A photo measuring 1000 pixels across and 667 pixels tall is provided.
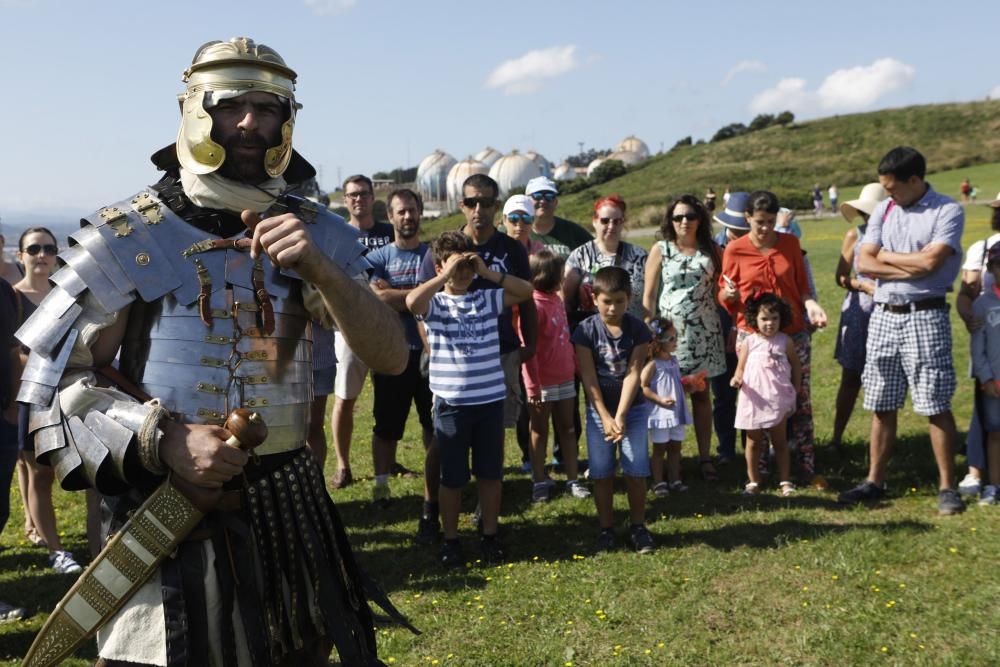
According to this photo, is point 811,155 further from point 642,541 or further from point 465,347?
point 465,347

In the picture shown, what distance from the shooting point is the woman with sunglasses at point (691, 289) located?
685cm

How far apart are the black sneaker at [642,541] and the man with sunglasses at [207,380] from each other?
3074 millimetres

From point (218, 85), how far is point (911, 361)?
15.9ft

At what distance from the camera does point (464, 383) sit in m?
5.39

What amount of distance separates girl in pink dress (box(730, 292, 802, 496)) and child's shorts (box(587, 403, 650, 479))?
47.0 inches

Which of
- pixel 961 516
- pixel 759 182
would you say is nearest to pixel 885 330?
pixel 961 516

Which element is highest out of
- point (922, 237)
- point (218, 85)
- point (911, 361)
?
point (218, 85)

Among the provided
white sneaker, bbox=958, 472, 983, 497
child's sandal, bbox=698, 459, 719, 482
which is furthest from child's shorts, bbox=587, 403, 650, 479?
white sneaker, bbox=958, 472, 983, 497

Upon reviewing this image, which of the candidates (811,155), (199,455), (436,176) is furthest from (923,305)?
(436,176)

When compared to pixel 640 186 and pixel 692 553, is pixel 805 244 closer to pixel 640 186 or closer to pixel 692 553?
pixel 692 553

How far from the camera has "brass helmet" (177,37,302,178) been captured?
256 centimetres

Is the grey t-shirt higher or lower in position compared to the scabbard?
higher

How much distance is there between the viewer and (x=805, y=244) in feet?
93.2

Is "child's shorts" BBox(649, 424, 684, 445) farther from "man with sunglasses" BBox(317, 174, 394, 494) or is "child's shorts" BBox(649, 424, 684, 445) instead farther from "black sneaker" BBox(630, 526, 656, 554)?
"man with sunglasses" BBox(317, 174, 394, 494)
